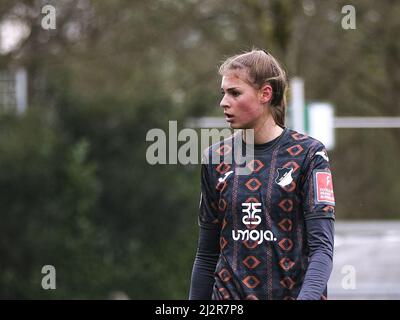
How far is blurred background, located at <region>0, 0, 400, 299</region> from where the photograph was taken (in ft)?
48.7

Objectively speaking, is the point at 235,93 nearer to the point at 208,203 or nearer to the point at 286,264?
the point at 208,203

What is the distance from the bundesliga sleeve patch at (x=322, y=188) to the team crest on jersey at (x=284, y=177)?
93 mm

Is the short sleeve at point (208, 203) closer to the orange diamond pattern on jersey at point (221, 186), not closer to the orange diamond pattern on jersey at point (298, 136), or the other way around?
the orange diamond pattern on jersey at point (221, 186)

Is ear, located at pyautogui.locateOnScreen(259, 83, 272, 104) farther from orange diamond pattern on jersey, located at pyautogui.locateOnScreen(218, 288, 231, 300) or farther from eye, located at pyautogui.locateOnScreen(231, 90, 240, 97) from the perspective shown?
orange diamond pattern on jersey, located at pyautogui.locateOnScreen(218, 288, 231, 300)

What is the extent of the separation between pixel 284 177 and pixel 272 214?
0.15 meters

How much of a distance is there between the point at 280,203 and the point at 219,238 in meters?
0.34

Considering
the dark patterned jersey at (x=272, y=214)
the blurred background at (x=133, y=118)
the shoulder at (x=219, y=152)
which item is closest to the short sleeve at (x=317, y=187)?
the dark patterned jersey at (x=272, y=214)

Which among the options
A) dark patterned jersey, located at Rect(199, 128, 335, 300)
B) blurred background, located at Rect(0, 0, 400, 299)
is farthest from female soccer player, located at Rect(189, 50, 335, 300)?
blurred background, located at Rect(0, 0, 400, 299)

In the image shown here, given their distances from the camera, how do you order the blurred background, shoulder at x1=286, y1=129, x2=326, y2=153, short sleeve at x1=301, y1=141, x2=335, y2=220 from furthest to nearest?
the blurred background → shoulder at x1=286, y1=129, x2=326, y2=153 → short sleeve at x1=301, y1=141, x2=335, y2=220

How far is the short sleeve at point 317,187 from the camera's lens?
3.43m

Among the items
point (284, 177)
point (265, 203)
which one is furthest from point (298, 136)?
point (265, 203)

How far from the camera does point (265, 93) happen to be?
11.9ft

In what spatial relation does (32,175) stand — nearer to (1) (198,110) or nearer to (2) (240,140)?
(1) (198,110)

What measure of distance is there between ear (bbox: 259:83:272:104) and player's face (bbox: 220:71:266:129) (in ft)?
0.07
